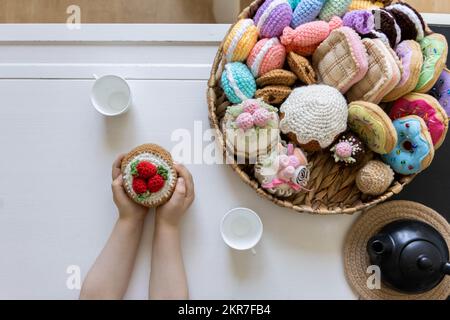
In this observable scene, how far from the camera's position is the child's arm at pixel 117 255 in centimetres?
82

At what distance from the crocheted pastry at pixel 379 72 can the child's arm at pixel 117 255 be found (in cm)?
49

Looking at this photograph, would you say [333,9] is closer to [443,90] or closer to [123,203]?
[443,90]

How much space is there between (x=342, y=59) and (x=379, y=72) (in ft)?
0.22

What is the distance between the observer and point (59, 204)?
874mm

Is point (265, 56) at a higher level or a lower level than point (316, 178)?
higher

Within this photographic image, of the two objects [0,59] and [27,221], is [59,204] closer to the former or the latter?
[27,221]

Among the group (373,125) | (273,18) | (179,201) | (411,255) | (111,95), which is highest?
(273,18)

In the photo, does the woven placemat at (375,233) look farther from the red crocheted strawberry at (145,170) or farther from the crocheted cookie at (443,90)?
the red crocheted strawberry at (145,170)

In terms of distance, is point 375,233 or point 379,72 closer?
point 379,72

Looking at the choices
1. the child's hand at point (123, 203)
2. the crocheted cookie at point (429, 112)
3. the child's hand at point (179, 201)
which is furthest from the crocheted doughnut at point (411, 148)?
the child's hand at point (123, 203)

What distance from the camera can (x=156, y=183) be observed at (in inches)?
31.8

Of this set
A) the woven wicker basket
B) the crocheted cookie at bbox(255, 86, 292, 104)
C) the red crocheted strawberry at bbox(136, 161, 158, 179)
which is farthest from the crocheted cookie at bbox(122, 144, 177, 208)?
the crocheted cookie at bbox(255, 86, 292, 104)

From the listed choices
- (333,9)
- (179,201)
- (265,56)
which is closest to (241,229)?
(179,201)
